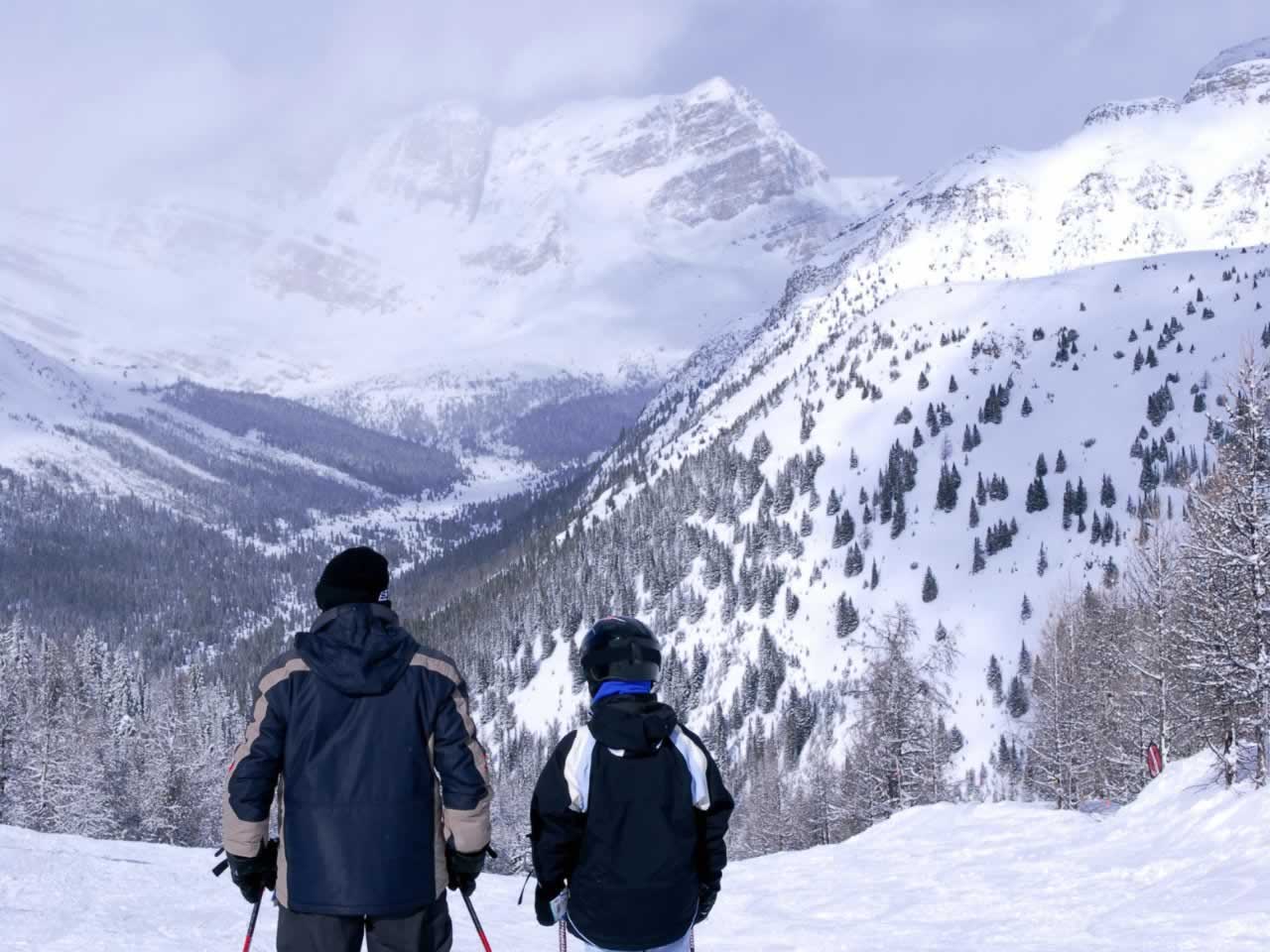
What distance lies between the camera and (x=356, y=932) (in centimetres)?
688

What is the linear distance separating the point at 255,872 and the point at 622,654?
3029mm

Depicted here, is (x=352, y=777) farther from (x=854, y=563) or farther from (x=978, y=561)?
(x=854, y=563)

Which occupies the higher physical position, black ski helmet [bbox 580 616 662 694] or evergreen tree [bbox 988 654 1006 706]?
black ski helmet [bbox 580 616 662 694]

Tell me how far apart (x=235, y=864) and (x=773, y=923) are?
37.3ft

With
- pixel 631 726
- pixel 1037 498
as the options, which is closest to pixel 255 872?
pixel 631 726

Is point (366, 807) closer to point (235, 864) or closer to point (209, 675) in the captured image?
point (235, 864)

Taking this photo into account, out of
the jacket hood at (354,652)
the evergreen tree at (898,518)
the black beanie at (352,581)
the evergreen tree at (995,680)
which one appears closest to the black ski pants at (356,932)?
the jacket hood at (354,652)

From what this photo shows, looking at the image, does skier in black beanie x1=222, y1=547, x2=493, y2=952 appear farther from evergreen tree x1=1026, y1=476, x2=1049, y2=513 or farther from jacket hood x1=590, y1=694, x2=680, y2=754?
evergreen tree x1=1026, y1=476, x2=1049, y2=513

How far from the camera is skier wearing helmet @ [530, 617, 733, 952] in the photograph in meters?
6.39

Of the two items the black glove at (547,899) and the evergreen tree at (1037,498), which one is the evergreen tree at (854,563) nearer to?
the evergreen tree at (1037,498)

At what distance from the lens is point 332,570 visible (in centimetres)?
688

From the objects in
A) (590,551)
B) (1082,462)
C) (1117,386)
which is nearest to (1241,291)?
(1117,386)

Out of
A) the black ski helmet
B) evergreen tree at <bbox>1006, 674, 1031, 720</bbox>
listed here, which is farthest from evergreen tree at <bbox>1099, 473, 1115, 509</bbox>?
the black ski helmet

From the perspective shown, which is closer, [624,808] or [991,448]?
[624,808]
